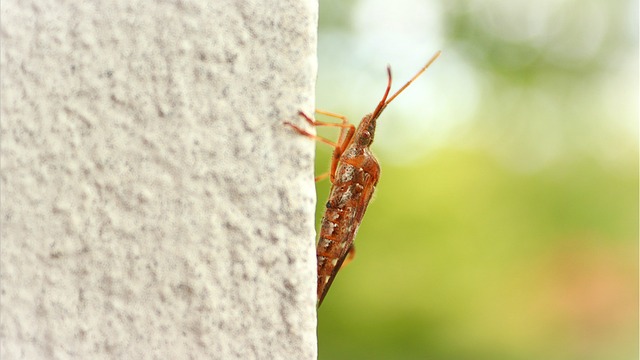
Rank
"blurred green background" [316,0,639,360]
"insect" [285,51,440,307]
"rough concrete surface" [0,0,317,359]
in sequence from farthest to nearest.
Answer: "blurred green background" [316,0,639,360], "insect" [285,51,440,307], "rough concrete surface" [0,0,317,359]

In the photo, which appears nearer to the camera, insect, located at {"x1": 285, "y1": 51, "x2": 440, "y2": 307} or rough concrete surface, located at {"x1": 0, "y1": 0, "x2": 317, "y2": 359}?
rough concrete surface, located at {"x1": 0, "y1": 0, "x2": 317, "y2": 359}

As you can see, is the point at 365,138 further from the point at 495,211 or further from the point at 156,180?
the point at 495,211

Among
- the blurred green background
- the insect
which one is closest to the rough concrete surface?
the insect

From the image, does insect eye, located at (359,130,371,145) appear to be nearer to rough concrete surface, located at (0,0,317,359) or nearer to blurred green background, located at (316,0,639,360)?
rough concrete surface, located at (0,0,317,359)

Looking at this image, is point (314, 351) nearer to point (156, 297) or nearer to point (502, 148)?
point (156, 297)

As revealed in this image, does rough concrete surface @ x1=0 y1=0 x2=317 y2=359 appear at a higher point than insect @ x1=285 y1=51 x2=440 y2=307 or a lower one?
higher
